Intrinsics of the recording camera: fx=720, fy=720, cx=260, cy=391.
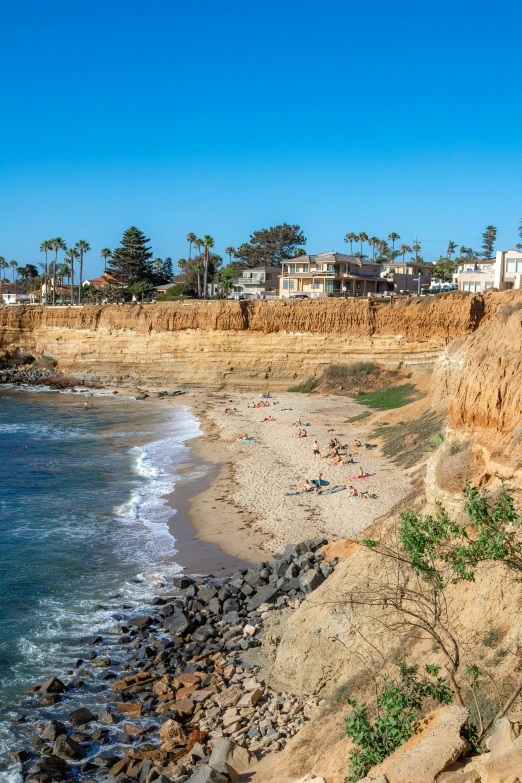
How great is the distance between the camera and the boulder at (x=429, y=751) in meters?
7.07

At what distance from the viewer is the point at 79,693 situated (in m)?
14.7

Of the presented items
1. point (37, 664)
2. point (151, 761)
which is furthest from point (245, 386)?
point (151, 761)

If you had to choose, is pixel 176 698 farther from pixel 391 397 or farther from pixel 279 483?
pixel 391 397

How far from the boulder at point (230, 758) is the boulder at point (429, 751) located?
12.9 feet

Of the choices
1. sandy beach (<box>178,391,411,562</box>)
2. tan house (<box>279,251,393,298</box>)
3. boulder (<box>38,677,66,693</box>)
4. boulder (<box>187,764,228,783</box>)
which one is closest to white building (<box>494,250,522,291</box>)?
tan house (<box>279,251,393,298</box>)

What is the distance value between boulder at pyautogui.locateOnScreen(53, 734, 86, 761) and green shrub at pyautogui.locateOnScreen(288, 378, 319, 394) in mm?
42166

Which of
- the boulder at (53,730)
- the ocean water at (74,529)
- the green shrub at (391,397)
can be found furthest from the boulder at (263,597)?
the green shrub at (391,397)

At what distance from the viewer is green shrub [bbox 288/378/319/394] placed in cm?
5428

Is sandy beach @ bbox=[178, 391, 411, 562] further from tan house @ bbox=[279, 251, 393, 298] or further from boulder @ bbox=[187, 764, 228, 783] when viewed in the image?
tan house @ bbox=[279, 251, 393, 298]

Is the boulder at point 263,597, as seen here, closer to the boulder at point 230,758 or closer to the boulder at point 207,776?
the boulder at point 230,758

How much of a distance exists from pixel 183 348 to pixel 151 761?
2063 inches

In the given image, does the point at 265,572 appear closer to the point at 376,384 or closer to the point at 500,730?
the point at 500,730

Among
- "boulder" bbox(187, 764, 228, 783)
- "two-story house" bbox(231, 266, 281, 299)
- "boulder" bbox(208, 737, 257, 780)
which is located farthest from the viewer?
"two-story house" bbox(231, 266, 281, 299)

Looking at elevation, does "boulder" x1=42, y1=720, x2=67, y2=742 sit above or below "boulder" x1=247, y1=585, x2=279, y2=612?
below
